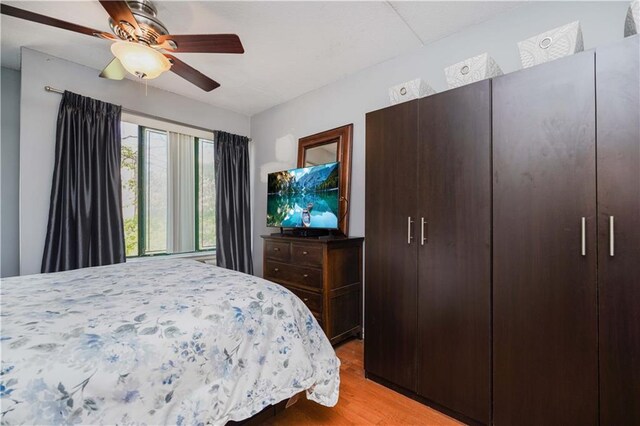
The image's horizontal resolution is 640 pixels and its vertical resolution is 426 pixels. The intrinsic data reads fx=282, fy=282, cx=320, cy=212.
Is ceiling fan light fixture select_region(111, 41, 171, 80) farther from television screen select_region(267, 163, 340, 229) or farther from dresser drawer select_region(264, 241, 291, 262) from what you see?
dresser drawer select_region(264, 241, 291, 262)

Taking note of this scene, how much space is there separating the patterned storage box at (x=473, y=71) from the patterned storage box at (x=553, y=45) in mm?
169

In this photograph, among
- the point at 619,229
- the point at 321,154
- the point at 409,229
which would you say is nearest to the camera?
the point at 619,229

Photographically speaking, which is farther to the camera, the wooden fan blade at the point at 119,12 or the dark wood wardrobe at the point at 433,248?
the dark wood wardrobe at the point at 433,248

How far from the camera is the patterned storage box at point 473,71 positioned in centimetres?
169

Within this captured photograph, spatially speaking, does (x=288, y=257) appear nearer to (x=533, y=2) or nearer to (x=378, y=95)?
(x=378, y=95)

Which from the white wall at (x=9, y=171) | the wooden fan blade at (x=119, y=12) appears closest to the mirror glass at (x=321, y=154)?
the wooden fan blade at (x=119, y=12)

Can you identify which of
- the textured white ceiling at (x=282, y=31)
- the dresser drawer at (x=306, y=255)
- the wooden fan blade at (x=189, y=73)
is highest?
the textured white ceiling at (x=282, y=31)

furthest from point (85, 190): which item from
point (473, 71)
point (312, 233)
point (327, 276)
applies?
point (473, 71)

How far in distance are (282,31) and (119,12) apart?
114 centimetres

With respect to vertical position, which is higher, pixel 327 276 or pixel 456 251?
pixel 456 251

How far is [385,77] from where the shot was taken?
270 cm

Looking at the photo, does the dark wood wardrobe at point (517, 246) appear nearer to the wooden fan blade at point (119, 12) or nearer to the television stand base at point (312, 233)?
the television stand base at point (312, 233)

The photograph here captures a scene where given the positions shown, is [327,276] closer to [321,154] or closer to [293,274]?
[293,274]

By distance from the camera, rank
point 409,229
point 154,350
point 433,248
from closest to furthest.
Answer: point 154,350 < point 433,248 < point 409,229
